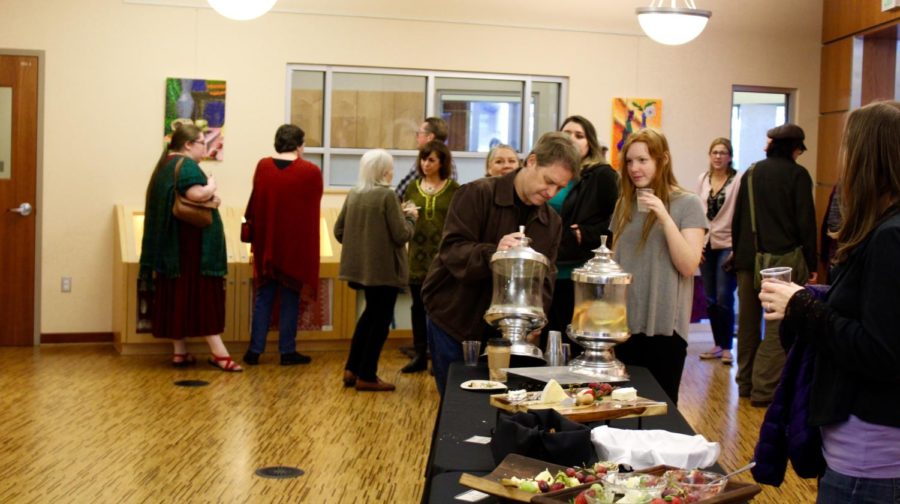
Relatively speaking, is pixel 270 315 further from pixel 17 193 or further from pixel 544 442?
pixel 544 442

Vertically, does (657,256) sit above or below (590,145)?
below

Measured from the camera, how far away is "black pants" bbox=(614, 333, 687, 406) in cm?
375

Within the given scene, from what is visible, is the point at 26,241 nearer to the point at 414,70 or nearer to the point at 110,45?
the point at 110,45

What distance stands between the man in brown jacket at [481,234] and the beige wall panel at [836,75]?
545 centimetres

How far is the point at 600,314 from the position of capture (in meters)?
3.34

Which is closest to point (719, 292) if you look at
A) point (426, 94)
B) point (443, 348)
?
point (426, 94)

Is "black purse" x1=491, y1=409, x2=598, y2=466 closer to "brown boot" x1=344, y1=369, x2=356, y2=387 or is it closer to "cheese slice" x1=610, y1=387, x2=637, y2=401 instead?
"cheese slice" x1=610, y1=387, x2=637, y2=401

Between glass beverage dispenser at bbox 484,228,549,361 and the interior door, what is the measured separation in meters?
5.68

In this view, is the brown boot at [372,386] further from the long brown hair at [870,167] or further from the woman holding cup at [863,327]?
the long brown hair at [870,167]

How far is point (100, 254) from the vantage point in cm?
816

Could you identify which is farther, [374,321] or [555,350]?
[374,321]

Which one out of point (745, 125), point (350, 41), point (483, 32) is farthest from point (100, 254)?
point (745, 125)

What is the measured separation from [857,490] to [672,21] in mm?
5342

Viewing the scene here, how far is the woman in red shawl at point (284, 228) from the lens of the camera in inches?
279
